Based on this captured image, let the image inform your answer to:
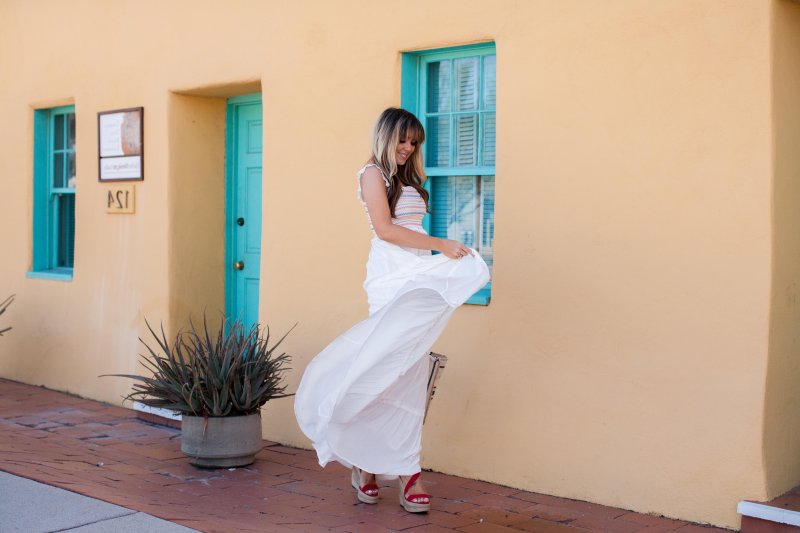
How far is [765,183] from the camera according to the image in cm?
471

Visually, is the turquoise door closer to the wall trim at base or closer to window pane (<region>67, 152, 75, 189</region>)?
window pane (<region>67, 152, 75, 189</region>)

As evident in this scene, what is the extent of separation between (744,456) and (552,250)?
1451 millimetres

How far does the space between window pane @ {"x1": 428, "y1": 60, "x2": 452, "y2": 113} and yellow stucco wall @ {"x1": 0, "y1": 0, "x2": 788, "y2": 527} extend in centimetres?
23

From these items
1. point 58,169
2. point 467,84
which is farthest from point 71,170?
point 467,84

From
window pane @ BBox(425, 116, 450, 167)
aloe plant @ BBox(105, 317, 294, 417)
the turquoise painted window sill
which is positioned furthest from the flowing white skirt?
the turquoise painted window sill

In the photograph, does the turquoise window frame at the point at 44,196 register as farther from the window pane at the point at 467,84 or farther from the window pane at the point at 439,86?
the window pane at the point at 467,84

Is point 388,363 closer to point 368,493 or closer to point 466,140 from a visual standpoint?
point 368,493

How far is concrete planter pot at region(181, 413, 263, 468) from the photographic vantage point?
19.6 feet

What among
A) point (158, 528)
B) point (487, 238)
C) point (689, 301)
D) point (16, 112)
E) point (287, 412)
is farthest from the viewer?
point (16, 112)

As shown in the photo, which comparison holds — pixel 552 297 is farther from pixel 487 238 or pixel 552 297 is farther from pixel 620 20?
pixel 620 20

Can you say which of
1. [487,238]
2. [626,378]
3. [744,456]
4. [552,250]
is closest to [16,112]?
[487,238]

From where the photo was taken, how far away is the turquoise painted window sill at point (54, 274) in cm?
875

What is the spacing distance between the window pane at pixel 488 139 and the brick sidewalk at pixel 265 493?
188 centimetres

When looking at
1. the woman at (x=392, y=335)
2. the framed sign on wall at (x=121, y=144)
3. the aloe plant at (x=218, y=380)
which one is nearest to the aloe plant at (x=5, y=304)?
the framed sign on wall at (x=121, y=144)
